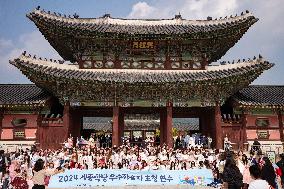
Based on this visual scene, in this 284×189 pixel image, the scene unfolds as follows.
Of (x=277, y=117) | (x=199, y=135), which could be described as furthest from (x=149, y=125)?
(x=277, y=117)

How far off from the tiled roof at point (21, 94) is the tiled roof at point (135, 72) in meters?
2.12

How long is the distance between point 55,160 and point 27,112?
6.31m

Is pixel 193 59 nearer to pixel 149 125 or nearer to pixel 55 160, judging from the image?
pixel 55 160

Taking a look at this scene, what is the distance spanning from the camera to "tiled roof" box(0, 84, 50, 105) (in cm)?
2248

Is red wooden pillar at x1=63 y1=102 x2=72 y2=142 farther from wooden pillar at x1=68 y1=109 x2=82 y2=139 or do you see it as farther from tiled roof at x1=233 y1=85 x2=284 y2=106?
tiled roof at x1=233 y1=85 x2=284 y2=106

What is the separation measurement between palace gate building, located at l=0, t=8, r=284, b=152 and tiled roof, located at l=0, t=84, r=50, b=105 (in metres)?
0.07

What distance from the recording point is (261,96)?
25.1 m

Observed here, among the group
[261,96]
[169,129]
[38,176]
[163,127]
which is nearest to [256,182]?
[38,176]

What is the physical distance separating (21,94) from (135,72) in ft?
27.8

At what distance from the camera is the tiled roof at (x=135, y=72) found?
21.3 meters

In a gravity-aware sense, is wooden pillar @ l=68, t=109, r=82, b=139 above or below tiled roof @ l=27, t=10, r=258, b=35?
below

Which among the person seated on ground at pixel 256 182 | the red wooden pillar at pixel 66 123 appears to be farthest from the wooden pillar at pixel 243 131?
the person seated on ground at pixel 256 182

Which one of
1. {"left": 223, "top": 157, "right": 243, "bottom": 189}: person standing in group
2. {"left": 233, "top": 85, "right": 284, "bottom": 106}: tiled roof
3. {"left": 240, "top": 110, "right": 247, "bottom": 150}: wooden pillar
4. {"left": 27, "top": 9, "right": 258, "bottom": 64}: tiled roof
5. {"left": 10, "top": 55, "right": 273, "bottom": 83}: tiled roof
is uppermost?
{"left": 27, "top": 9, "right": 258, "bottom": 64}: tiled roof

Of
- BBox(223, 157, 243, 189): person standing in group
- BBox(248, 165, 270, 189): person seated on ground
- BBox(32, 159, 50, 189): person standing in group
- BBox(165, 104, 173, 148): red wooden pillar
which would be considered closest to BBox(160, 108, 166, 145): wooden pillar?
BBox(165, 104, 173, 148): red wooden pillar
